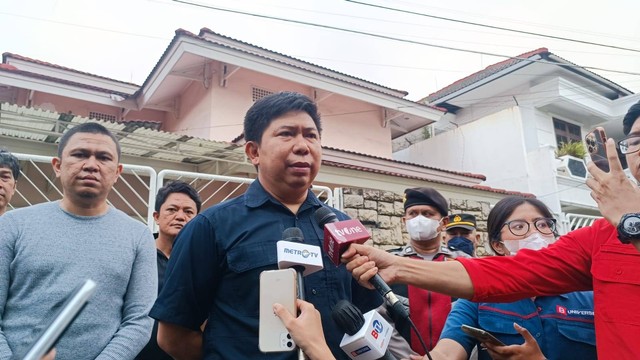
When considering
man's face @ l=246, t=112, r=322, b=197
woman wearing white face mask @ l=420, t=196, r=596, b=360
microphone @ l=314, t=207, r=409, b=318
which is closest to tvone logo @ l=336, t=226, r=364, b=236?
microphone @ l=314, t=207, r=409, b=318

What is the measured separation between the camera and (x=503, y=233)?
264cm

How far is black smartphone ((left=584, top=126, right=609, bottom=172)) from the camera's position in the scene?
1.56 meters

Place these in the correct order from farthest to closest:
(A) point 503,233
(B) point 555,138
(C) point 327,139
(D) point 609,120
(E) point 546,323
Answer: (D) point 609,120 → (B) point 555,138 → (C) point 327,139 → (A) point 503,233 → (E) point 546,323

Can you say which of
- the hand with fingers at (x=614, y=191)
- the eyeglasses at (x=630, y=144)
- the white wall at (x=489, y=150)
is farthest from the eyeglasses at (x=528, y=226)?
the white wall at (x=489, y=150)

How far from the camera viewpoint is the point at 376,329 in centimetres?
150

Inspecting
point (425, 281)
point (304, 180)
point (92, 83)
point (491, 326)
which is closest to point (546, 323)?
point (491, 326)

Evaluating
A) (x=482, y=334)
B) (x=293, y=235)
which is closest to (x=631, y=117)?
(x=482, y=334)

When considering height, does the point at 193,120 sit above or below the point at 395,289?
above

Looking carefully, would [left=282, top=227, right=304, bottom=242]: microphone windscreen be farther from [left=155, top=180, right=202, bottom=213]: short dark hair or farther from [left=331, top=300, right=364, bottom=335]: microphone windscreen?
[left=155, top=180, right=202, bottom=213]: short dark hair

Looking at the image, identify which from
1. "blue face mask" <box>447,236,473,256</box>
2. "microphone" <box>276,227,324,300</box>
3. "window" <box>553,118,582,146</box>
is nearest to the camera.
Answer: "microphone" <box>276,227,324,300</box>

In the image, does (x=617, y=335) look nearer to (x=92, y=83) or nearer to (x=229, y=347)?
(x=229, y=347)

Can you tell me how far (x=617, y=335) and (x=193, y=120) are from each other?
9.98 m

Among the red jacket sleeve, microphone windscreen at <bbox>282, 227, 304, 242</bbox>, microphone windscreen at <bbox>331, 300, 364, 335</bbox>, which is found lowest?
microphone windscreen at <bbox>331, 300, 364, 335</bbox>

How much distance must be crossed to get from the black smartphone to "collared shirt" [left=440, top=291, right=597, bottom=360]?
857mm
